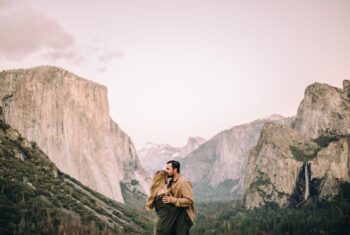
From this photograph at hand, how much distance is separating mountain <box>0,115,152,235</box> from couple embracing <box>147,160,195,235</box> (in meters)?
88.7

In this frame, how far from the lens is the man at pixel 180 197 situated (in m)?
16.6

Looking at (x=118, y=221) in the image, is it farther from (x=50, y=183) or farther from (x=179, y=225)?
(x=179, y=225)

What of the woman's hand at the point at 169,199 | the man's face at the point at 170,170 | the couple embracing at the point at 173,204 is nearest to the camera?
the woman's hand at the point at 169,199

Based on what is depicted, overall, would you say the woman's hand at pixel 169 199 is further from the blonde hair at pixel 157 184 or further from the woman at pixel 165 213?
the blonde hair at pixel 157 184

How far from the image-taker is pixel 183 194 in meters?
16.8

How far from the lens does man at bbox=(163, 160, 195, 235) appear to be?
16.6 metres

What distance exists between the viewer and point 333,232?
184 metres

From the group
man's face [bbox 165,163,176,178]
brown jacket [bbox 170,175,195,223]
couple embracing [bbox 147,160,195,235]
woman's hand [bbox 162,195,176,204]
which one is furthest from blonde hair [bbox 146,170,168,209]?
woman's hand [bbox 162,195,176,204]

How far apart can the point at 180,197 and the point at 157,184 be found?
1.08 meters

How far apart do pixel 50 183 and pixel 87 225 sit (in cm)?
2623

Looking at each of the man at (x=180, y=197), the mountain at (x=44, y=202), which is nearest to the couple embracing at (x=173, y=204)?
the man at (x=180, y=197)

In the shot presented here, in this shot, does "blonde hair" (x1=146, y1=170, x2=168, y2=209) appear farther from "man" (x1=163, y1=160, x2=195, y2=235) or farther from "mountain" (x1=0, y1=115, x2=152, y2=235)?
"mountain" (x1=0, y1=115, x2=152, y2=235)

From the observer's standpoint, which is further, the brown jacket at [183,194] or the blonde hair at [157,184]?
the blonde hair at [157,184]

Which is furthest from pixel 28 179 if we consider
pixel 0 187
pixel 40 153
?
pixel 40 153
